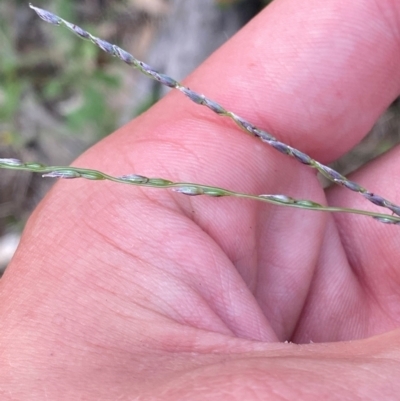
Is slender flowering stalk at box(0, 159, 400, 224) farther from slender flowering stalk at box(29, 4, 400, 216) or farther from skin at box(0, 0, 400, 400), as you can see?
skin at box(0, 0, 400, 400)

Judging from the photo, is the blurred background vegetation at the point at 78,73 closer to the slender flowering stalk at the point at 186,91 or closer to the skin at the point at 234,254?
the skin at the point at 234,254

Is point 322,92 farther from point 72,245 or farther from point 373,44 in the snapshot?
point 72,245

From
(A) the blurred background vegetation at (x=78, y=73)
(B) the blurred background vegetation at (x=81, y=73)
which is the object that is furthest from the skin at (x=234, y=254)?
(A) the blurred background vegetation at (x=78, y=73)

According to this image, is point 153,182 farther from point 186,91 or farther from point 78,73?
point 78,73

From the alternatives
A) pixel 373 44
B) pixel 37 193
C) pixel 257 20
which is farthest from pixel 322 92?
pixel 37 193

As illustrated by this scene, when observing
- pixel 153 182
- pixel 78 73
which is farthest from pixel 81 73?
pixel 153 182

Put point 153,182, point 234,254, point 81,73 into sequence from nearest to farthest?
point 153,182 < point 234,254 < point 81,73

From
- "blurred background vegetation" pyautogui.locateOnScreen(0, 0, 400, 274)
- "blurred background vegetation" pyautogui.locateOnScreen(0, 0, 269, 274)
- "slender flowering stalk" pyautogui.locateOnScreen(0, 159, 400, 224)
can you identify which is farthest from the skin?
"blurred background vegetation" pyautogui.locateOnScreen(0, 0, 269, 274)
